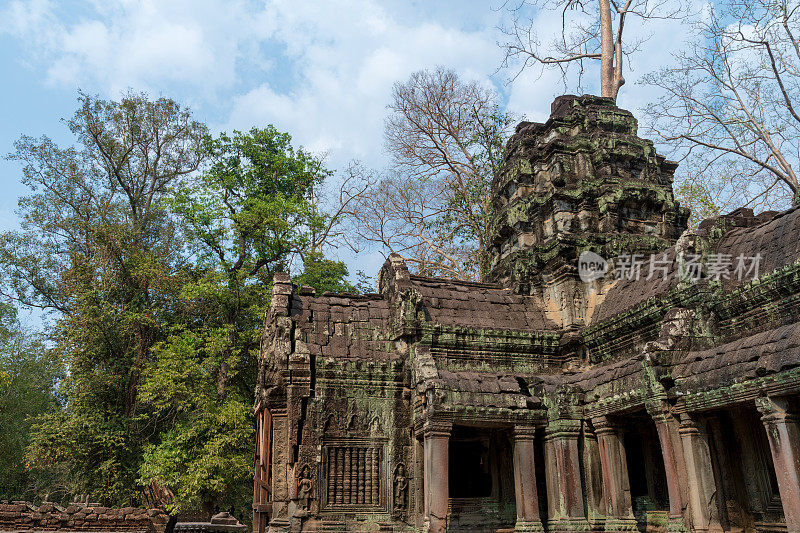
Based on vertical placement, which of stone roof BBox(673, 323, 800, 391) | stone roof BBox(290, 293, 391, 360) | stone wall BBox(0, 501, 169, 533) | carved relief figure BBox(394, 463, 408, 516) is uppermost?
stone roof BBox(290, 293, 391, 360)

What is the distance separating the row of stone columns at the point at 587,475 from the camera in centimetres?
837

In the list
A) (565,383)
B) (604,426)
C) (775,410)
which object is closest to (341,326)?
(565,383)

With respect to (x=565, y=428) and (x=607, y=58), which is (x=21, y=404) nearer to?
(x=565, y=428)

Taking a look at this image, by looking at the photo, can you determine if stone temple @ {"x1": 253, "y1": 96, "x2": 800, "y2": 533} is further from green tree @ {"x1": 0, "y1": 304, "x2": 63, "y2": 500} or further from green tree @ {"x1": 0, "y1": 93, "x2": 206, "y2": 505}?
green tree @ {"x1": 0, "y1": 304, "x2": 63, "y2": 500}

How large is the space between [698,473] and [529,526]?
296 centimetres

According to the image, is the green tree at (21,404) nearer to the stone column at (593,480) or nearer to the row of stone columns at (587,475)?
the row of stone columns at (587,475)

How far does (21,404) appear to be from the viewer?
26.5m

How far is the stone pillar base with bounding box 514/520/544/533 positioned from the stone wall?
10296 millimetres

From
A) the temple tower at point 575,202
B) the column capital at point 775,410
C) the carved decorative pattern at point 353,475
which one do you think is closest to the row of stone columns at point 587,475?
the carved decorative pattern at point 353,475

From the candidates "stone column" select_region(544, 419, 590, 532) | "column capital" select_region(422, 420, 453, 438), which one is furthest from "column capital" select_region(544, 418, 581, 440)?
"column capital" select_region(422, 420, 453, 438)

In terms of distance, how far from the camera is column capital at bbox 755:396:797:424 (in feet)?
23.5

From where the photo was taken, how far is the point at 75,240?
2252 cm

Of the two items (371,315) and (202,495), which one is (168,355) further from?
(371,315)

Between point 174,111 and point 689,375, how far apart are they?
21868mm
